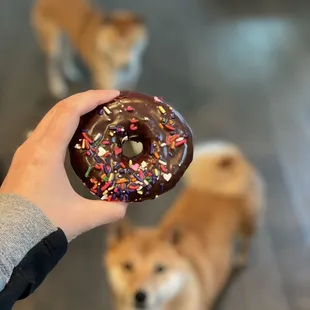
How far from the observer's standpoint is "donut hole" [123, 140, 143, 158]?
0.78 meters

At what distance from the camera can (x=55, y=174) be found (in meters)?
0.63

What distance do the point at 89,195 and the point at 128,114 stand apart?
12 centimetres

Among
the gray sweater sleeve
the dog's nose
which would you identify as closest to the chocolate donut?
the gray sweater sleeve

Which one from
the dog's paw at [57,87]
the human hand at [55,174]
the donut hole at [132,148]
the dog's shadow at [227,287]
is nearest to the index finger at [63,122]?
the human hand at [55,174]

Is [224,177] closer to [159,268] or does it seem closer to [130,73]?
[159,268]

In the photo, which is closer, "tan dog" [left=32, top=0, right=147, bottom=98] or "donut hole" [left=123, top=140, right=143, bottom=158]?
"donut hole" [left=123, top=140, right=143, bottom=158]

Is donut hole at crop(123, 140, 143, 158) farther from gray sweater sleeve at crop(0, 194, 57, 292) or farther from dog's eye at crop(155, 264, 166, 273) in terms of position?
dog's eye at crop(155, 264, 166, 273)

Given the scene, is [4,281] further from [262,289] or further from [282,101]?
[282,101]

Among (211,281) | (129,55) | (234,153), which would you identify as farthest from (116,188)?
(129,55)

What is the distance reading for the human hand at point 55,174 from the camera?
610mm

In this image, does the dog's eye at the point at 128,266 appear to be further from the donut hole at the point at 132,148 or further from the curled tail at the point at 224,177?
the donut hole at the point at 132,148

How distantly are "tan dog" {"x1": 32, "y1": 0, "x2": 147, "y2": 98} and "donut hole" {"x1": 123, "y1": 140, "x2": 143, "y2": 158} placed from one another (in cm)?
136

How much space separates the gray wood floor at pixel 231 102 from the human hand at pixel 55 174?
0.83 m

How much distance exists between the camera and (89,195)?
2.35ft
